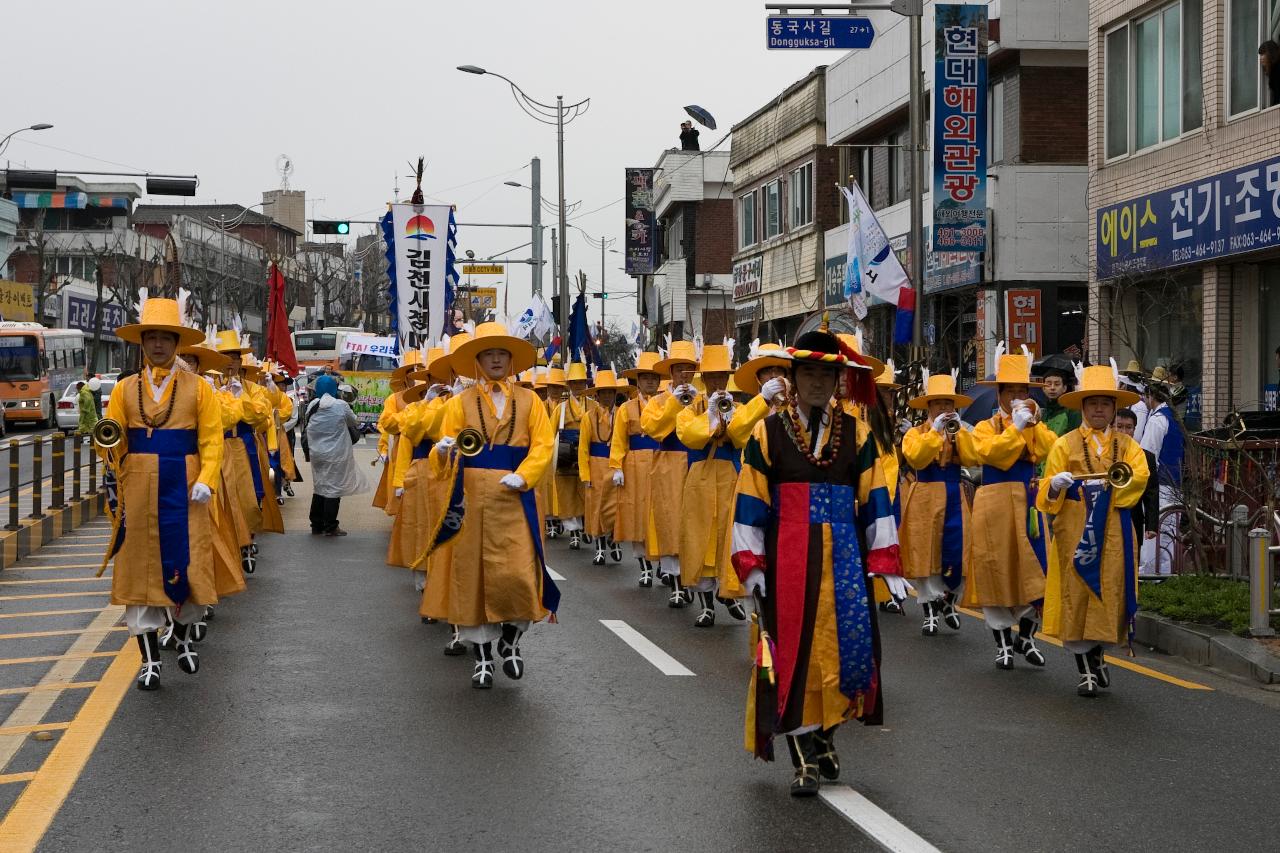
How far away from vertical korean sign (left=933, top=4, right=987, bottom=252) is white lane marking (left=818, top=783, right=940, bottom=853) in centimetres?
1723

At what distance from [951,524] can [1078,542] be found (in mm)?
2055

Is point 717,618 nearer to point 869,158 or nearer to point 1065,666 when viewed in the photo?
point 1065,666

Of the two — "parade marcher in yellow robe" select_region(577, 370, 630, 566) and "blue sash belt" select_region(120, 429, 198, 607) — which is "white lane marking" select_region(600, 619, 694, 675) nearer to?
"blue sash belt" select_region(120, 429, 198, 607)

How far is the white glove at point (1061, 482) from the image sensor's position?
8.74 m

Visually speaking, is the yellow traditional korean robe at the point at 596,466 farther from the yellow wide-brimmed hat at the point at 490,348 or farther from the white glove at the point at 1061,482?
the white glove at the point at 1061,482

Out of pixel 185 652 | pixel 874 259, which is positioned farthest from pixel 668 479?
pixel 874 259

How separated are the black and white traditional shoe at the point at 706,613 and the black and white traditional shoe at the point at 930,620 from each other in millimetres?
1450

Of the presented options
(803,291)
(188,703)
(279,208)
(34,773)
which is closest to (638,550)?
(188,703)

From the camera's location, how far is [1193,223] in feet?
62.4

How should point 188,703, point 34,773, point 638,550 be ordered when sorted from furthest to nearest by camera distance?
point 638,550
point 188,703
point 34,773

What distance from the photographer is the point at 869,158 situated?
3225 cm

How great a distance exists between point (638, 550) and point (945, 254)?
45.0 feet

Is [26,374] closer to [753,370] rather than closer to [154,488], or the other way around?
[154,488]

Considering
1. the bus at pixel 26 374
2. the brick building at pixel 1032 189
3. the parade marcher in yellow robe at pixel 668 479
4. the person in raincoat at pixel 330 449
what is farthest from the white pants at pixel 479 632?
the bus at pixel 26 374
